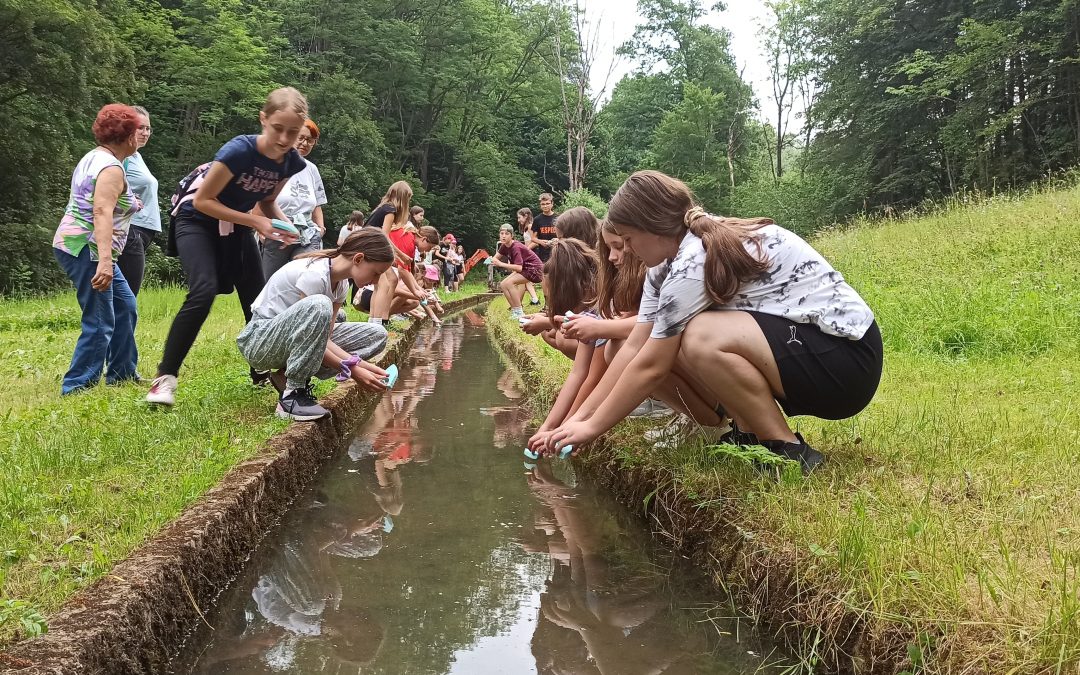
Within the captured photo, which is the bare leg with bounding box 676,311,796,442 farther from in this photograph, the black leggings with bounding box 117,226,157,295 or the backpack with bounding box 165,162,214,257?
the black leggings with bounding box 117,226,157,295

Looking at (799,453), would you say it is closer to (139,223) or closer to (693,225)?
(693,225)

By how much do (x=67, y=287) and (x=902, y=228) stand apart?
16.8m

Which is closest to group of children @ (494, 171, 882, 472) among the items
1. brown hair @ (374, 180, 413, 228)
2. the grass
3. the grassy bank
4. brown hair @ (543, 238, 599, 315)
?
the grassy bank

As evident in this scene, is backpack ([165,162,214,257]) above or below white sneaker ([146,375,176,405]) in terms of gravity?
above

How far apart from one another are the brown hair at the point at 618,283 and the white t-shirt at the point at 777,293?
0.57 metres

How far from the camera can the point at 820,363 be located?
105 inches

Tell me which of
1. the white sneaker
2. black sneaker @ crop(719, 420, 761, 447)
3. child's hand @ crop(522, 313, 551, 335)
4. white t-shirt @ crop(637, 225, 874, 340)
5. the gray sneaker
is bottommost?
the gray sneaker

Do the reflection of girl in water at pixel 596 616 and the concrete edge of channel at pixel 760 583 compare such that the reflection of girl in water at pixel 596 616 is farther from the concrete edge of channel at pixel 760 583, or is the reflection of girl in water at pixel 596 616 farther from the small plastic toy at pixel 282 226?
the small plastic toy at pixel 282 226

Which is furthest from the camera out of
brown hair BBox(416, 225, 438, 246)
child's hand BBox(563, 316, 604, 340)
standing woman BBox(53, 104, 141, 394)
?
brown hair BBox(416, 225, 438, 246)

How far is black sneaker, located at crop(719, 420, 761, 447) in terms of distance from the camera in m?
2.92

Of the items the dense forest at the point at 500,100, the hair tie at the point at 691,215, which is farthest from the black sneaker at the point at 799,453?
the dense forest at the point at 500,100

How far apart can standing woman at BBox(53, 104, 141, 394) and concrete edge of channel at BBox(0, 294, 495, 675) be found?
1.83 metres

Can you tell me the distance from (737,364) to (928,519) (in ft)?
2.39

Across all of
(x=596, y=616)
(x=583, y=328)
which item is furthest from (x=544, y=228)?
(x=596, y=616)
